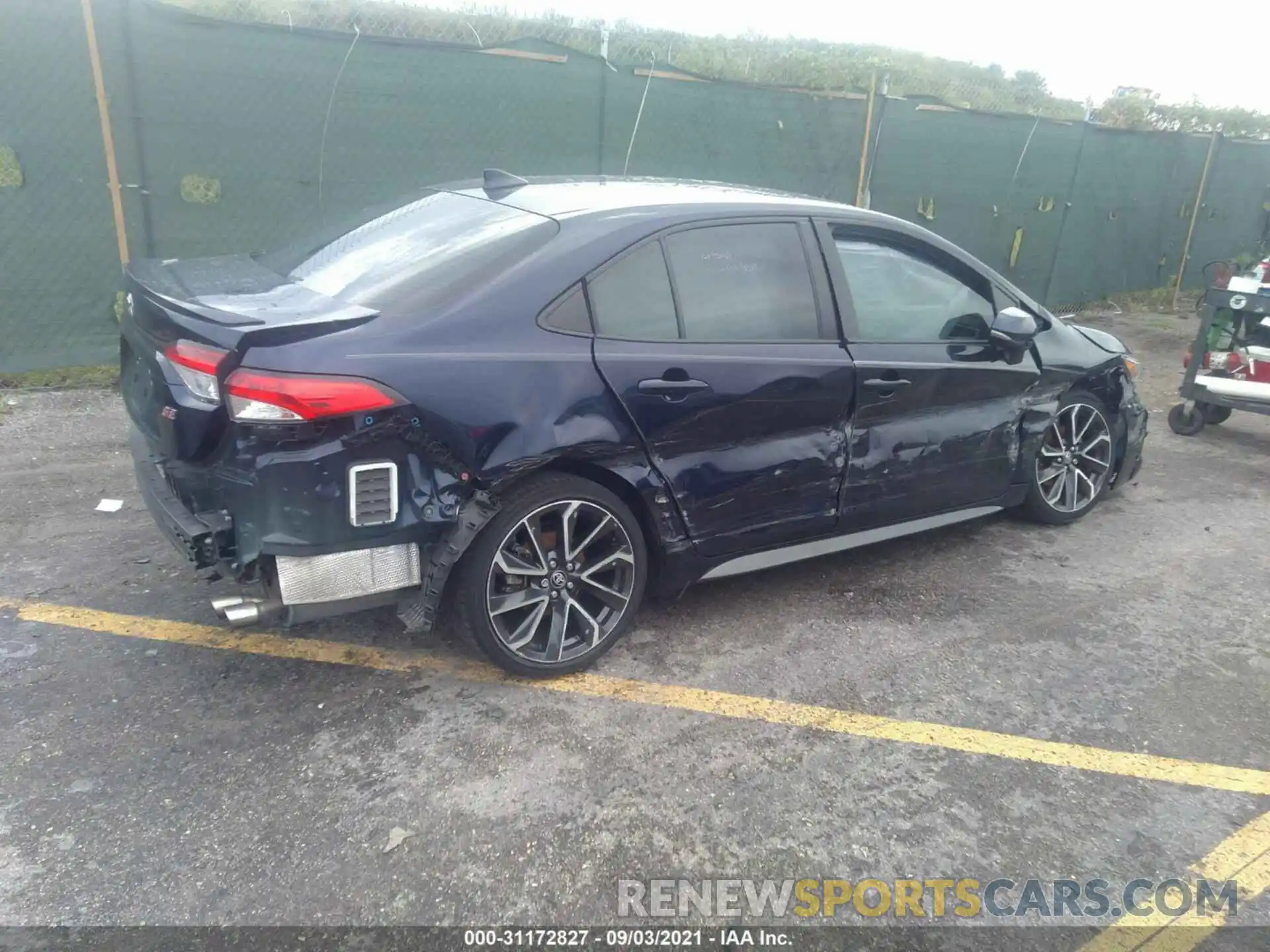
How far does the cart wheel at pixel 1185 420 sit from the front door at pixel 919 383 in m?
3.10

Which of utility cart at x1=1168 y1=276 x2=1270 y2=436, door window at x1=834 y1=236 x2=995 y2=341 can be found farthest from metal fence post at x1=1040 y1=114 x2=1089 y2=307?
door window at x1=834 y1=236 x2=995 y2=341

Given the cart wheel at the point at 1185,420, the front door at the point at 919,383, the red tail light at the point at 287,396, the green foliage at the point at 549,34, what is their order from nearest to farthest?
the red tail light at the point at 287,396
the front door at the point at 919,383
the cart wheel at the point at 1185,420
the green foliage at the point at 549,34

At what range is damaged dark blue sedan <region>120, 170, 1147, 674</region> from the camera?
2.82 m

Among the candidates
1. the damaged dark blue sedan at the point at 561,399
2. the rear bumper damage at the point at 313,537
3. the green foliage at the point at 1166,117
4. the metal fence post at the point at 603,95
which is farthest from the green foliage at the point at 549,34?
the rear bumper damage at the point at 313,537

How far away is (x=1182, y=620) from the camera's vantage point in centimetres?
402

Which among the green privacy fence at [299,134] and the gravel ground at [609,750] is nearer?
the gravel ground at [609,750]

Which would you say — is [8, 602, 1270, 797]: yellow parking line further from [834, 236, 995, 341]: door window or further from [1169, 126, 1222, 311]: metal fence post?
[1169, 126, 1222, 311]: metal fence post

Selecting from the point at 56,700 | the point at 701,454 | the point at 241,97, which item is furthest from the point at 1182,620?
the point at 241,97

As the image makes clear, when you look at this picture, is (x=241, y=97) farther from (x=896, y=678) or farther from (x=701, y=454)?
(x=896, y=678)

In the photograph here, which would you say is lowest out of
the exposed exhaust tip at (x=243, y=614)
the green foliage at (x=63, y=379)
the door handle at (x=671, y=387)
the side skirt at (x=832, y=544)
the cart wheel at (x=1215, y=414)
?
the green foliage at (x=63, y=379)

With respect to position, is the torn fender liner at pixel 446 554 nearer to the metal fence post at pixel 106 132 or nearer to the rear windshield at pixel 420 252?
the rear windshield at pixel 420 252

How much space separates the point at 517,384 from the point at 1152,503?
417 centimetres

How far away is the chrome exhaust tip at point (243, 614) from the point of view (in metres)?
2.88

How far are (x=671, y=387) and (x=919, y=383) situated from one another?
1.27m
